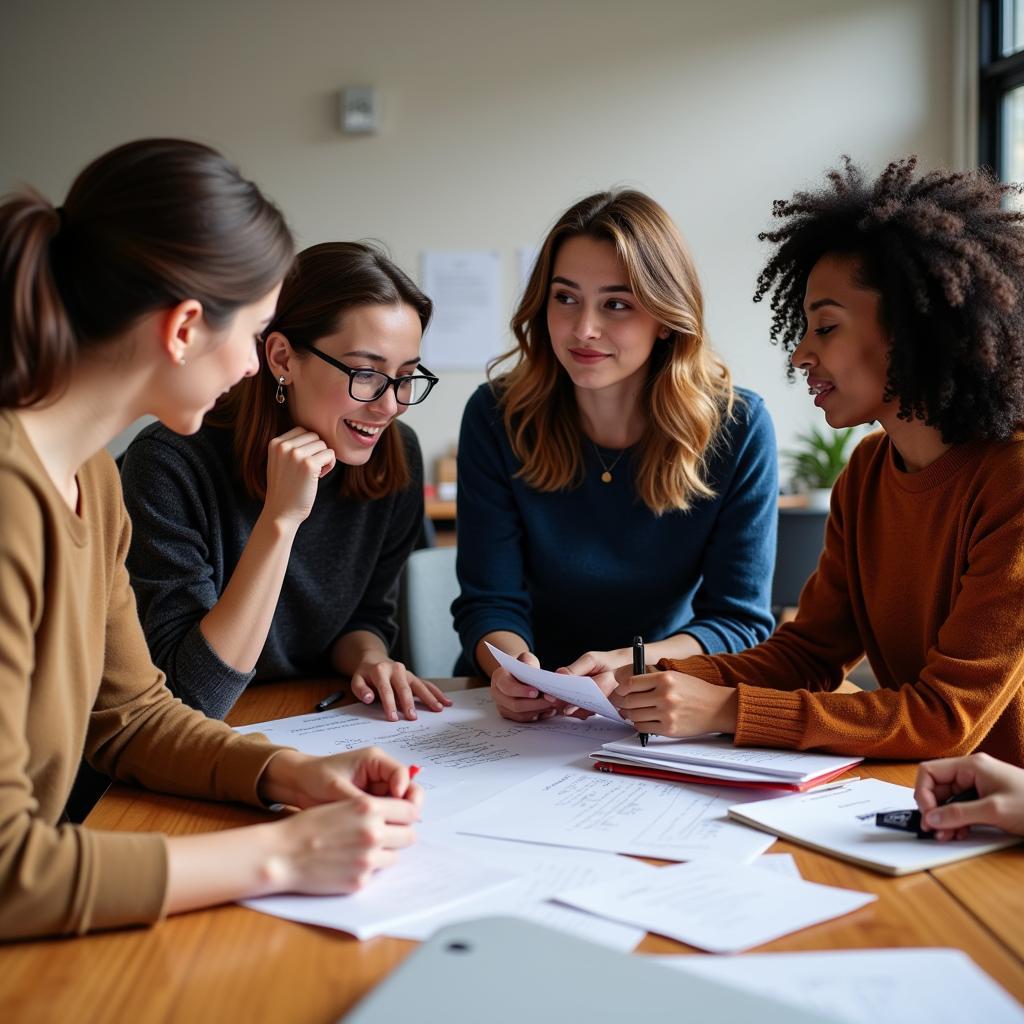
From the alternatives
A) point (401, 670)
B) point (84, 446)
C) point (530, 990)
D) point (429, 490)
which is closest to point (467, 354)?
point (429, 490)

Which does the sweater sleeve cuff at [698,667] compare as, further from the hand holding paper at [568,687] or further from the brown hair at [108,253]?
the brown hair at [108,253]

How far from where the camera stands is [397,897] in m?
0.91

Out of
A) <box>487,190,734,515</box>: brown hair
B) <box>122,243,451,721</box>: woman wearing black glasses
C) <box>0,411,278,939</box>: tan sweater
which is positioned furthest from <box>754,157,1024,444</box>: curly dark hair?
<box>0,411,278,939</box>: tan sweater

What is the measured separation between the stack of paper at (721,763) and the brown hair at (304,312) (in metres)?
0.78

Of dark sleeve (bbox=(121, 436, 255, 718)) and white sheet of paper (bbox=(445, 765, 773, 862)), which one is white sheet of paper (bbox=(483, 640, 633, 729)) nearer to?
white sheet of paper (bbox=(445, 765, 773, 862))

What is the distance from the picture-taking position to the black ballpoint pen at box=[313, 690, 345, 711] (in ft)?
5.19

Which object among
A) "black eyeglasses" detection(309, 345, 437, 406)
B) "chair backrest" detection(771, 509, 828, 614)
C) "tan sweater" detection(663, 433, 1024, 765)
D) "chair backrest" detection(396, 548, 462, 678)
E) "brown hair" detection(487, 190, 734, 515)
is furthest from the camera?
"chair backrest" detection(771, 509, 828, 614)

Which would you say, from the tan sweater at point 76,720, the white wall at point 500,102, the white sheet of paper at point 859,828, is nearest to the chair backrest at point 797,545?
the white wall at point 500,102

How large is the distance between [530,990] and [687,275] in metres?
1.44

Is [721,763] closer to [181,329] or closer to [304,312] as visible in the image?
[181,329]

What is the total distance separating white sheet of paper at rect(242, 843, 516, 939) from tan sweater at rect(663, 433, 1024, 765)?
0.46 metres

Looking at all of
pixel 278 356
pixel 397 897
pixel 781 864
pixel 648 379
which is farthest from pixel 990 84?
pixel 397 897

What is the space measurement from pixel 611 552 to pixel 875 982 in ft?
3.91

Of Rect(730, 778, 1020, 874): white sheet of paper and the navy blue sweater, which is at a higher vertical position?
the navy blue sweater
